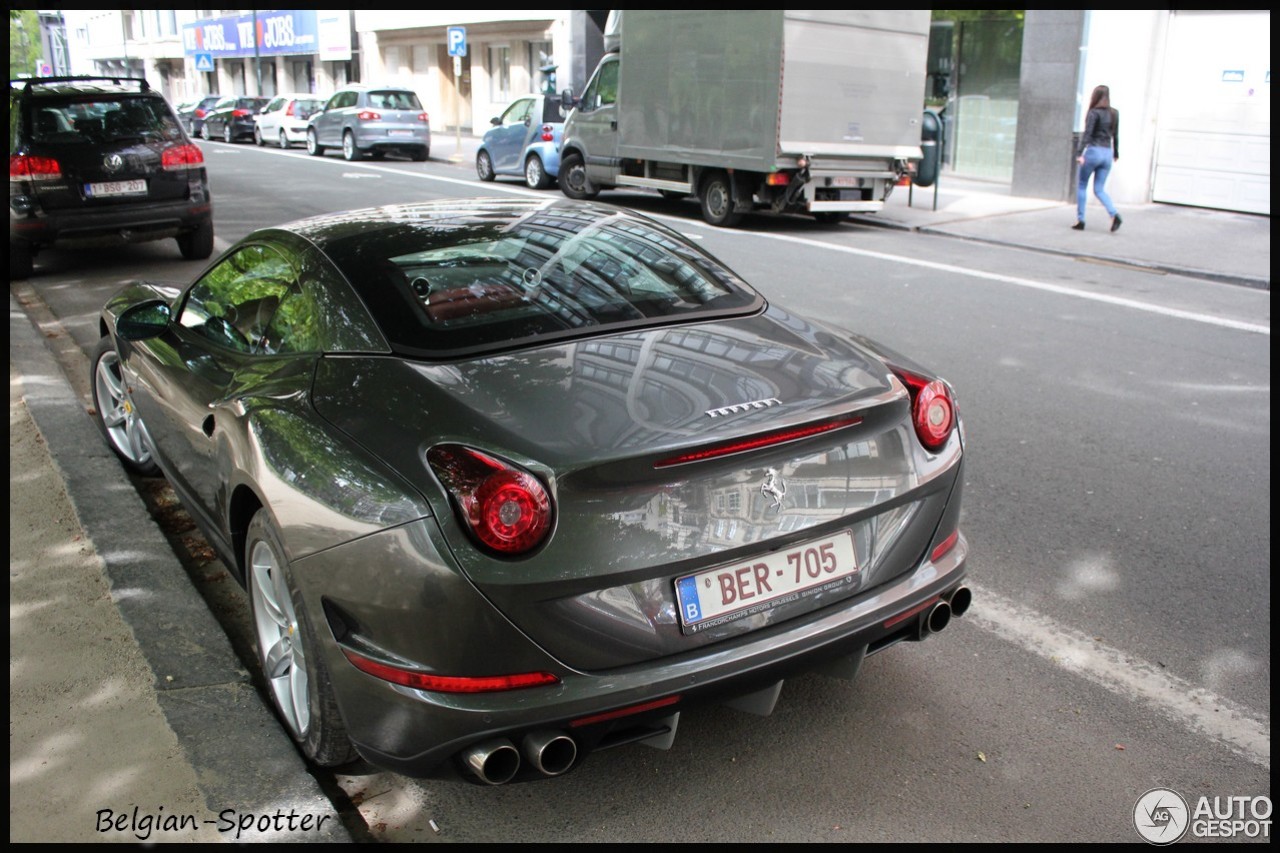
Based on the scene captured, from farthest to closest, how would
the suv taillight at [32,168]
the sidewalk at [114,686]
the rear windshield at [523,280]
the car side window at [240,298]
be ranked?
the suv taillight at [32,168], the car side window at [240,298], the rear windshield at [523,280], the sidewalk at [114,686]

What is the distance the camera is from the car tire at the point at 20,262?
35.0 feet

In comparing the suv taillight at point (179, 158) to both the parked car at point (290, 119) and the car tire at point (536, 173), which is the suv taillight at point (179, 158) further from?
the parked car at point (290, 119)

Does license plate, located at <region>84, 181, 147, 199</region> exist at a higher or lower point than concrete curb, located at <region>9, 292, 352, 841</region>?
higher

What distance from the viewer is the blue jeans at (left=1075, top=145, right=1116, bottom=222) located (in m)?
14.6

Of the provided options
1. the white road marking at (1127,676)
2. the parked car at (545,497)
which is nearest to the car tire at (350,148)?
the parked car at (545,497)

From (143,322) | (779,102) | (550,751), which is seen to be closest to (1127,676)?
(550,751)

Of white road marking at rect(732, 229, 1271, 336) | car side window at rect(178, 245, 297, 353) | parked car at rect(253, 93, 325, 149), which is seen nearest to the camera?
car side window at rect(178, 245, 297, 353)

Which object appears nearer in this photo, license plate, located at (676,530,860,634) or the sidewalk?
license plate, located at (676,530,860,634)

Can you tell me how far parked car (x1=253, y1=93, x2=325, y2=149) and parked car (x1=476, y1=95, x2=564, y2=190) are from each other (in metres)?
11.5

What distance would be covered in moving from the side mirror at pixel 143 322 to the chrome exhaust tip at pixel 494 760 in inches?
95.3

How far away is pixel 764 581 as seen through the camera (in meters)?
2.81

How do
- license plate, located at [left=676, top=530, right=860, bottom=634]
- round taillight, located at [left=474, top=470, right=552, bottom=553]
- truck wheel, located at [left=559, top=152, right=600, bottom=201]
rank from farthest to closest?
1. truck wheel, located at [left=559, top=152, right=600, bottom=201]
2. license plate, located at [left=676, top=530, right=860, bottom=634]
3. round taillight, located at [left=474, top=470, right=552, bottom=553]

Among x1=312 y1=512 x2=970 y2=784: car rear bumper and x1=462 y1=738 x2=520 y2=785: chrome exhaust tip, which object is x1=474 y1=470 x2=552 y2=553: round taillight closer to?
x1=312 y1=512 x2=970 y2=784: car rear bumper

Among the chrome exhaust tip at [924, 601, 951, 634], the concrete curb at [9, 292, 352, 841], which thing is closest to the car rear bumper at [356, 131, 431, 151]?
the concrete curb at [9, 292, 352, 841]
